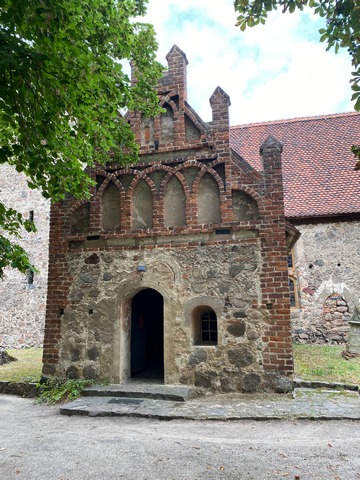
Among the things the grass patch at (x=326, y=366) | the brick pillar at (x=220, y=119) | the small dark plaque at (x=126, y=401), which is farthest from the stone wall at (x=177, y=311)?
the brick pillar at (x=220, y=119)

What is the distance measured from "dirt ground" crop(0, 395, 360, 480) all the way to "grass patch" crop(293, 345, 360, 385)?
2532 mm

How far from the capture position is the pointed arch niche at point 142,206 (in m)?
8.02

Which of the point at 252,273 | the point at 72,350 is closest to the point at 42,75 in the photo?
the point at 252,273

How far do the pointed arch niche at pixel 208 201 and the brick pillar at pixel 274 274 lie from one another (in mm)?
1004

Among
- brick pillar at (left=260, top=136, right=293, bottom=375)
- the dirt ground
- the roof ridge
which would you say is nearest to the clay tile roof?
the roof ridge

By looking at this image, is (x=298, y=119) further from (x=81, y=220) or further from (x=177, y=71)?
(x=81, y=220)

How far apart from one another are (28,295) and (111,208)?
10.3 m

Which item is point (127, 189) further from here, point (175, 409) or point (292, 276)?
point (292, 276)

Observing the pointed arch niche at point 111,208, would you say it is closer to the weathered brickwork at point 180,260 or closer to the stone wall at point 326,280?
the weathered brickwork at point 180,260

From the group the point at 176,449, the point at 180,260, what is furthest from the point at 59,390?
the point at 176,449

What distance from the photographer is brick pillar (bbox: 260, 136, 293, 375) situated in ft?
22.2

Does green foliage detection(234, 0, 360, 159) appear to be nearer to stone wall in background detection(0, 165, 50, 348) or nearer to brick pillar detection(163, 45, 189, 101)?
brick pillar detection(163, 45, 189, 101)

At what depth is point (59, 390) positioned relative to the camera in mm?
7422

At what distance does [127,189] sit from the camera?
817 cm
